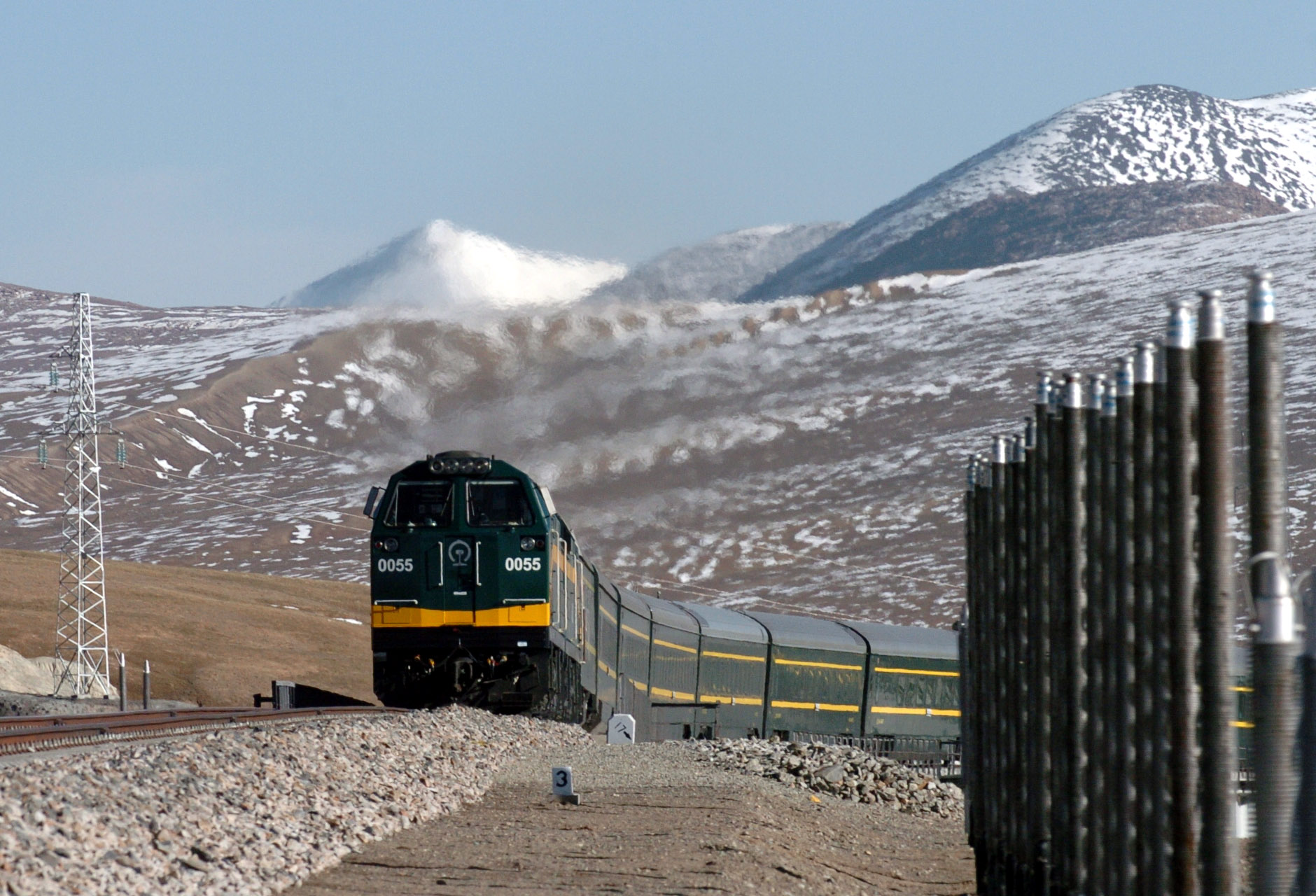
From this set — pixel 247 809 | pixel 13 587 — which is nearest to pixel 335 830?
pixel 247 809

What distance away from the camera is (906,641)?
43.4 meters

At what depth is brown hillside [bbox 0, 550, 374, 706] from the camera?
68812 millimetres

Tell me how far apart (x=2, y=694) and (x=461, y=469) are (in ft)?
78.2

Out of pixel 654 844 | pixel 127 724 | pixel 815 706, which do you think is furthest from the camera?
pixel 815 706

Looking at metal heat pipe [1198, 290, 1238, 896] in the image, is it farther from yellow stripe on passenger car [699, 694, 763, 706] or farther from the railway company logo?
yellow stripe on passenger car [699, 694, 763, 706]

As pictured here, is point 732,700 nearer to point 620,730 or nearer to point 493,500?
point 620,730

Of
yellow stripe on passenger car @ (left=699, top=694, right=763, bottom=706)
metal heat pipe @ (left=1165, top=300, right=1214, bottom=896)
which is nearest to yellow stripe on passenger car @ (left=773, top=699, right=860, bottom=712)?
yellow stripe on passenger car @ (left=699, top=694, right=763, bottom=706)

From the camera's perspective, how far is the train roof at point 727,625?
3766 cm

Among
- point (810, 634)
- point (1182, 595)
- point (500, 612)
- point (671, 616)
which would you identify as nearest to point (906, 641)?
point (810, 634)

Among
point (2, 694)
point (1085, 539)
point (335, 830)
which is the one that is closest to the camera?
point (1085, 539)

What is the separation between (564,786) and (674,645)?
63.6ft

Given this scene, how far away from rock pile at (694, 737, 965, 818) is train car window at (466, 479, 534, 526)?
5.11 meters

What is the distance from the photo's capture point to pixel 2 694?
4428 centimetres

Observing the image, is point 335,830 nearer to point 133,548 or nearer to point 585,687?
point 585,687
